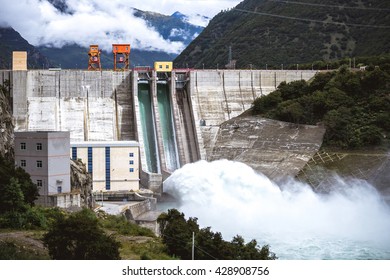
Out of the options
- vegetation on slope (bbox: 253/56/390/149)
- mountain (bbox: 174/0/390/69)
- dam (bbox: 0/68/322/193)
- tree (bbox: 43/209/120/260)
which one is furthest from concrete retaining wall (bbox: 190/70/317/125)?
tree (bbox: 43/209/120/260)

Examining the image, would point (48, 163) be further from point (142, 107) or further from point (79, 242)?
point (142, 107)

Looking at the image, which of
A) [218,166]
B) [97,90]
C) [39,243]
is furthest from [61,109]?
[39,243]

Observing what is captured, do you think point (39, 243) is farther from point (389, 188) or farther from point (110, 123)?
point (110, 123)

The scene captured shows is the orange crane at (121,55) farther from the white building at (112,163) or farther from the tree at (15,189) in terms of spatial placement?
the tree at (15,189)

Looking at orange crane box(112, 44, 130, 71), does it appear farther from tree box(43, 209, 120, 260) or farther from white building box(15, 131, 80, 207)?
tree box(43, 209, 120, 260)

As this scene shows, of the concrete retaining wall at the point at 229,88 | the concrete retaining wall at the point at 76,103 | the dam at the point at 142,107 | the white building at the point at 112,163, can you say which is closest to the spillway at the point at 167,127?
the dam at the point at 142,107

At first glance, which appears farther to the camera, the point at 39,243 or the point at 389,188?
the point at 389,188
